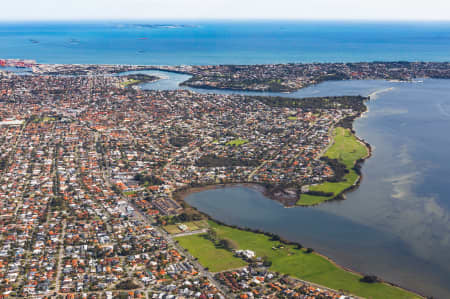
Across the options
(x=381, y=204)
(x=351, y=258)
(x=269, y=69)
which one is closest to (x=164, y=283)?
(x=351, y=258)

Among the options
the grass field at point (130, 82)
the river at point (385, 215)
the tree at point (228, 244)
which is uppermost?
the grass field at point (130, 82)

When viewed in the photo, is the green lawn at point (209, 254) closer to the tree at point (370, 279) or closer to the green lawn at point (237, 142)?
the tree at point (370, 279)

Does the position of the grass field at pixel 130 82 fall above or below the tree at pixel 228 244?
above

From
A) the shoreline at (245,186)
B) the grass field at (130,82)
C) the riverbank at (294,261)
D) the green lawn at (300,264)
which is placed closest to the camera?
the green lawn at (300,264)

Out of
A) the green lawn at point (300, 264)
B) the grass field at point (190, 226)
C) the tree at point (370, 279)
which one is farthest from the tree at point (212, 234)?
the tree at point (370, 279)

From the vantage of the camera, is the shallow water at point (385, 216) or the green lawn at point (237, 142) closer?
the shallow water at point (385, 216)

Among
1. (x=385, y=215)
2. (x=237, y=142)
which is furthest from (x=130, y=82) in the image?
(x=385, y=215)

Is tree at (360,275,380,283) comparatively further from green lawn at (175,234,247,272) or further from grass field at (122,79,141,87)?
grass field at (122,79,141,87)
